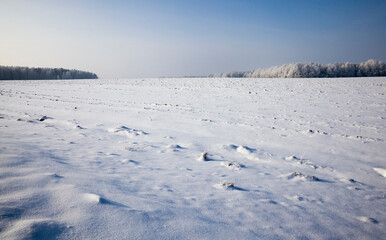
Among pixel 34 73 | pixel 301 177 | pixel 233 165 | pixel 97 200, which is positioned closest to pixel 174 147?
pixel 233 165

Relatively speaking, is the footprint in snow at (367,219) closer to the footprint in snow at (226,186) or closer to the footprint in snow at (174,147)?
the footprint in snow at (226,186)

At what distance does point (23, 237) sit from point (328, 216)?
3.84 m

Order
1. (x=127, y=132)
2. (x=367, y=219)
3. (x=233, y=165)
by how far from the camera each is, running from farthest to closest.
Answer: (x=127, y=132), (x=233, y=165), (x=367, y=219)

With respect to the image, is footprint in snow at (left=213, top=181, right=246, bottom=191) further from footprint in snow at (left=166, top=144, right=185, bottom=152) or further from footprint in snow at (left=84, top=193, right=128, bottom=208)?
footprint in snow at (left=166, top=144, right=185, bottom=152)

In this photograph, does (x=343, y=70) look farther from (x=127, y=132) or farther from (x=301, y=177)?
(x=127, y=132)

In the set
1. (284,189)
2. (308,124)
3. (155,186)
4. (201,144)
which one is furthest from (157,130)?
(308,124)

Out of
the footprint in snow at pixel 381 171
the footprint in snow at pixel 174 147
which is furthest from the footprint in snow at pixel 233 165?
the footprint in snow at pixel 381 171

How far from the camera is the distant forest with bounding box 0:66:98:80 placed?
89625mm

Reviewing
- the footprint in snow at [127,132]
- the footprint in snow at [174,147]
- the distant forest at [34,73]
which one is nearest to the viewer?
the footprint in snow at [174,147]

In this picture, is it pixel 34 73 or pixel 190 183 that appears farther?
pixel 34 73

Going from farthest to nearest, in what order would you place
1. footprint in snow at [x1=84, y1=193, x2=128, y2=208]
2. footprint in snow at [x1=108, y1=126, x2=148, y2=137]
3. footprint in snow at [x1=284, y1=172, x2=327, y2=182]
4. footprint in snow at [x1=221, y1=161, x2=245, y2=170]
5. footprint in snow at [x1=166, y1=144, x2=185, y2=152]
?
footprint in snow at [x1=108, y1=126, x2=148, y2=137] < footprint in snow at [x1=166, y1=144, x2=185, y2=152] < footprint in snow at [x1=221, y1=161, x2=245, y2=170] < footprint in snow at [x1=284, y1=172, x2=327, y2=182] < footprint in snow at [x1=84, y1=193, x2=128, y2=208]

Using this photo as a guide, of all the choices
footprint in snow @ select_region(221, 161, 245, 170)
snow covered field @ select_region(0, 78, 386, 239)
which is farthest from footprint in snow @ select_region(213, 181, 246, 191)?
footprint in snow @ select_region(221, 161, 245, 170)

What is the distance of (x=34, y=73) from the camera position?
9575 cm

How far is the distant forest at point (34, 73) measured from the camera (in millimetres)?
89625
